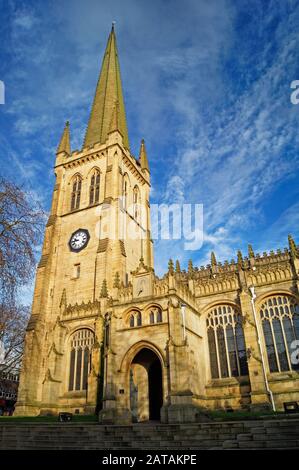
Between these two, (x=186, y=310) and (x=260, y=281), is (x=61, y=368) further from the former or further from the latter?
(x=260, y=281)

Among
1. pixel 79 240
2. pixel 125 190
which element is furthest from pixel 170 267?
pixel 125 190

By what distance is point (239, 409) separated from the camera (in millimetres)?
23500

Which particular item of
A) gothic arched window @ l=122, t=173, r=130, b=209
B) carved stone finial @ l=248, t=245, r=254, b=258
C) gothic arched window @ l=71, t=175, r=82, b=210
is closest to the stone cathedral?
carved stone finial @ l=248, t=245, r=254, b=258

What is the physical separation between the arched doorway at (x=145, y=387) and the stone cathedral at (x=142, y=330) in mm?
70

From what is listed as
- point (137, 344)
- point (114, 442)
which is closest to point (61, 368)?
point (137, 344)

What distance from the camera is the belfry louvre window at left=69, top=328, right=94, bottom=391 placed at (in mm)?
29522

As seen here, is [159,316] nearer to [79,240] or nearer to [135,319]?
[135,319]

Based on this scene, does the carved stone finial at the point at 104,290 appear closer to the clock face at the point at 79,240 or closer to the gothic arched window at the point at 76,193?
the clock face at the point at 79,240

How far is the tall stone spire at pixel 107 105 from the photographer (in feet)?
150

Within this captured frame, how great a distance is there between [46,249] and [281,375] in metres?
25.8

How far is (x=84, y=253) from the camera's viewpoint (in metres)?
36.3

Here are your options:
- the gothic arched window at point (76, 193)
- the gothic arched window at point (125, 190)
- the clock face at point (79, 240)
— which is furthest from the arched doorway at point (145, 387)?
the gothic arched window at point (76, 193)

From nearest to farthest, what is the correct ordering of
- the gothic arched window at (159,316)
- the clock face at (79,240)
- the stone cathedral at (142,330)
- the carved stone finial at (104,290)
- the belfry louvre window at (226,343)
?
the stone cathedral at (142,330)
the gothic arched window at (159,316)
the belfry louvre window at (226,343)
the carved stone finial at (104,290)
the clock face at (79,240)

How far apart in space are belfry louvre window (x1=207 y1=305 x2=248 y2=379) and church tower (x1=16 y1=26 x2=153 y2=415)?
7639 mm
